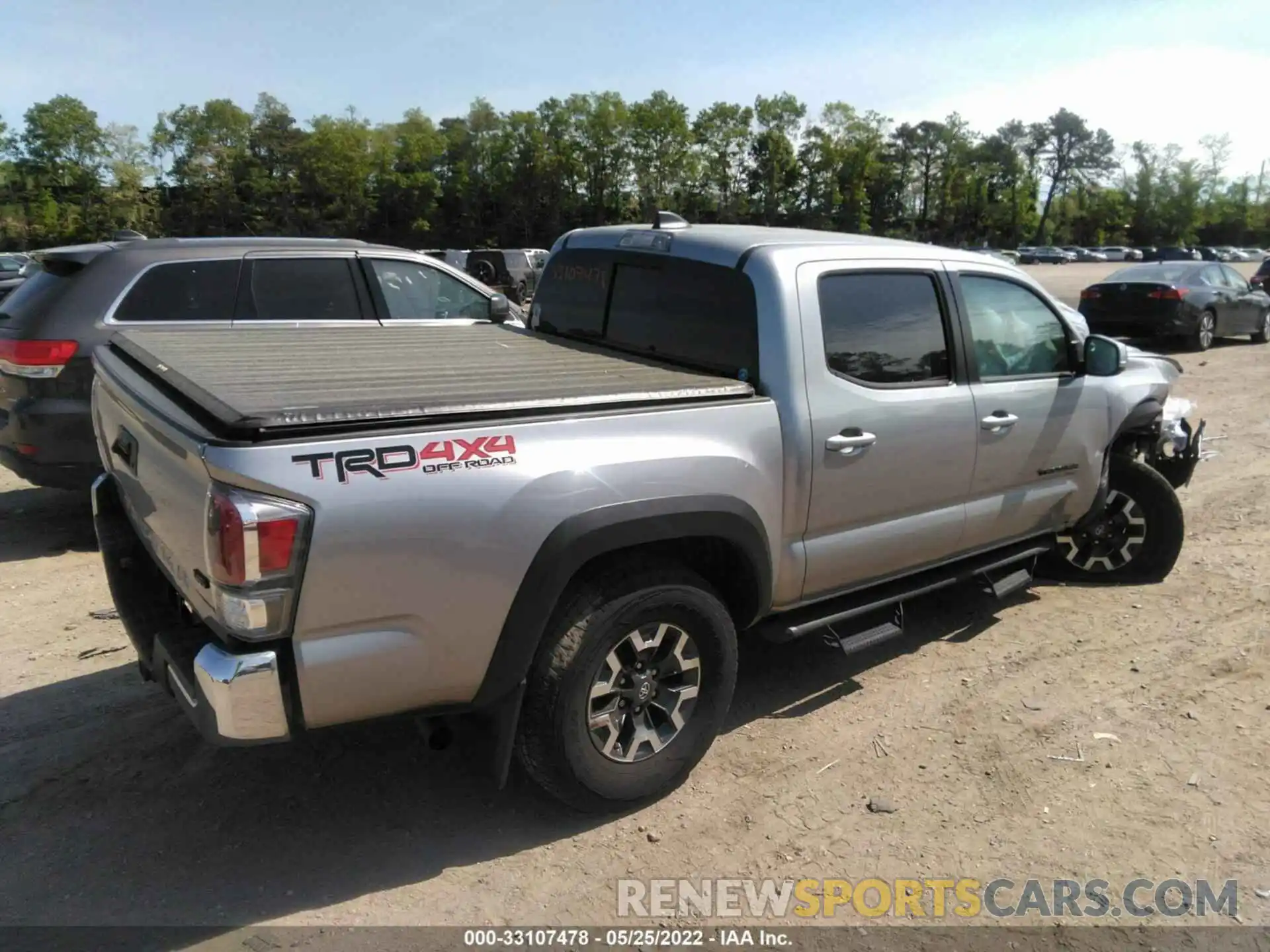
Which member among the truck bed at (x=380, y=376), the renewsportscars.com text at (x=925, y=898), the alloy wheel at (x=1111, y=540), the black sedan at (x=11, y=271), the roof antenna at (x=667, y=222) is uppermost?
the roof antenna at (x=667, y=222)

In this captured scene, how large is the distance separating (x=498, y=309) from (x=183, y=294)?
2001 millimetres

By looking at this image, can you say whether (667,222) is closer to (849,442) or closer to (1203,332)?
(849,442)

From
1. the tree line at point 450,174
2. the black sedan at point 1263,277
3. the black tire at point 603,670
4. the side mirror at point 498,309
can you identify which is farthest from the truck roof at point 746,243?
the tree line at point 450,174

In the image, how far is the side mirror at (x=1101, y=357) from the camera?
476 centimetres

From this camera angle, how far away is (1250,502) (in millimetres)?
7055

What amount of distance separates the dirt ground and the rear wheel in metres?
13.3

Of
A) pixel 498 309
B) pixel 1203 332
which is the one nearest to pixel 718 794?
pixel 498 309

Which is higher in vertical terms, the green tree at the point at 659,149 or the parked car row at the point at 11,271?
the green tree at the point at 659,149

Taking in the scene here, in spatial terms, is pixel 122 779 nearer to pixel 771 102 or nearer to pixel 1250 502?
pixel 1250 502

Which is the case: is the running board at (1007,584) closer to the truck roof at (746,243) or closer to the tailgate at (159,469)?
the truck roof at (746,243)

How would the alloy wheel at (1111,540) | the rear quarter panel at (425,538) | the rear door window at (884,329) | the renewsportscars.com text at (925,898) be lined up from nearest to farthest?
1. the rear quarter panel at (425,538)
2. the renewsportscars.com text at (925,898)
3. the rear door window at (884,329)
4. the alloy wheel at (1111,540)

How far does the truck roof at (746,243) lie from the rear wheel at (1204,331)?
46.1 feet

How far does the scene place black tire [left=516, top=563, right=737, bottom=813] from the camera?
2.95 meters

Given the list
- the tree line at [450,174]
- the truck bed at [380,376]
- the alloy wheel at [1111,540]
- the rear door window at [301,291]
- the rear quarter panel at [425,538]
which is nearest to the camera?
the rear quarter panel at [425,538]
